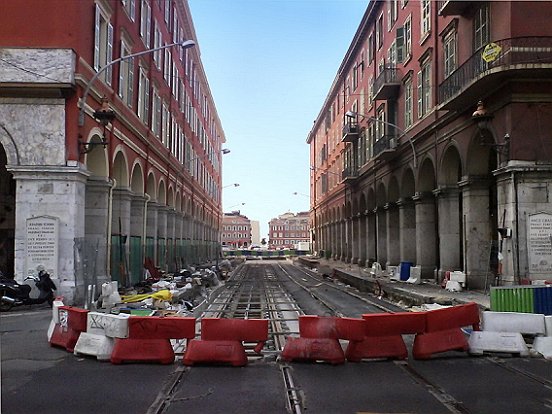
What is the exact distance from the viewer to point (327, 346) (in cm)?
920

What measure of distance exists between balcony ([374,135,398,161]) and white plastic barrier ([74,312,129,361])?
81.5 ft

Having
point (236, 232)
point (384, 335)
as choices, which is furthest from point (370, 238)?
point (236, 232)

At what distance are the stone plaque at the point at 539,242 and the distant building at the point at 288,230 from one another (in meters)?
153

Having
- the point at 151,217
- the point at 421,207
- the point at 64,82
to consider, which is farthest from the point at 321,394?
the point at 151,217

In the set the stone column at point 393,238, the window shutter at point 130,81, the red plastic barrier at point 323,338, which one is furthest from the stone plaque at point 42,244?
the stone column at point 393,238

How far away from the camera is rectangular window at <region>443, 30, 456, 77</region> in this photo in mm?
22531

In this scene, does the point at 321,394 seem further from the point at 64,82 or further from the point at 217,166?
the point at 217,166

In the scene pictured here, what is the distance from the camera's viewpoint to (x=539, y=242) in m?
17.3

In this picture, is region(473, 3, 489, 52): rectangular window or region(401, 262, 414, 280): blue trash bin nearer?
region(473, 3, 489, 52): rectangular window

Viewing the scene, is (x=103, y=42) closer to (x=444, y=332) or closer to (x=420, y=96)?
(x=420, y=96)

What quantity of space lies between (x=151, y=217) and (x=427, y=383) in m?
23.6

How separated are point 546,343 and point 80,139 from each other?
45.1 ft

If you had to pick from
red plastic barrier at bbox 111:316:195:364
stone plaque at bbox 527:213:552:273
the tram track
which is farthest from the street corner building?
stone plaque at bbox 527:213:552:273

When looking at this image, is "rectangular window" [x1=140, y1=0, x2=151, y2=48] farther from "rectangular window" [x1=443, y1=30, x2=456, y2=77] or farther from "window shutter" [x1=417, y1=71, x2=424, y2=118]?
"rectangular window" [x1=443, y1=30, x2=456, y2=77]
